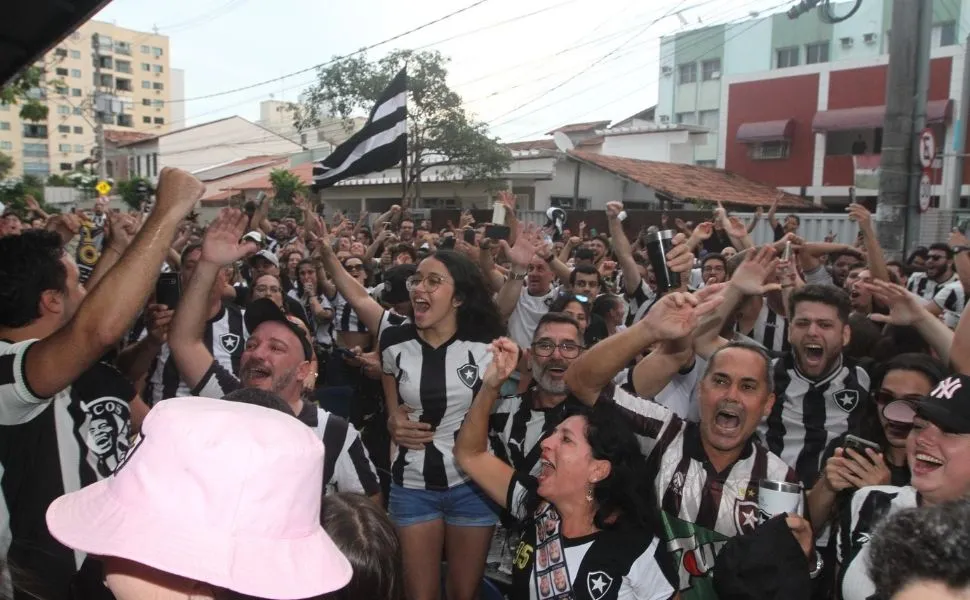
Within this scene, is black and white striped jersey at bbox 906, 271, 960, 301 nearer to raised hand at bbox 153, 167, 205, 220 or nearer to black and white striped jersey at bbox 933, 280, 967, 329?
black and white striped jersey at bbox 933, 280, 967, 329

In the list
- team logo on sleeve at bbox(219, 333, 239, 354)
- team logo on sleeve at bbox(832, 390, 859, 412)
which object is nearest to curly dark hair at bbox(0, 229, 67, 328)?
team logo on sleeve at bbox(219, 333, 239, 354)

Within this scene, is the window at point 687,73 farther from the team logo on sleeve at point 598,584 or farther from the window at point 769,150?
the team logo on sleeve at point 598,584

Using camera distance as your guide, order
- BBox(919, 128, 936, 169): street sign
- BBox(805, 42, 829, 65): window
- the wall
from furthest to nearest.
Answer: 1. BBox(805, 42, 829, 65): window
2. the wall
3. BBox(919, 128, 936, 169): street sign

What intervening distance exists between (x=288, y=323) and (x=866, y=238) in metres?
4.63

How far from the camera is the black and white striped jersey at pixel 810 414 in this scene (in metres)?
3.57

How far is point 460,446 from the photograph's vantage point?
3.04 meters

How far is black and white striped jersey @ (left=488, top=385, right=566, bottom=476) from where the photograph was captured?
10.8ft

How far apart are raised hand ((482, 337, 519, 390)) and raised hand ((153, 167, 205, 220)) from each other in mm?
1225

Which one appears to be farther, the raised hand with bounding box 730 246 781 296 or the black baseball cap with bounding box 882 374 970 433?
the raised hand with bounding box 730 246 781 296

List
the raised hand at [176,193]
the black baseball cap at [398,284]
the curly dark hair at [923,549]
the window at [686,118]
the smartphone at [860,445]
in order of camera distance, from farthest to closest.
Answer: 1. the window at [686,118]
2. the black baseball cap at [398,284]
3. the smartphone at [860,445]
4. the raised hand at [176,193]
5. the curly dark hair at [923,549]

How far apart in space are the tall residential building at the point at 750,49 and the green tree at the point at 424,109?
16197 mm

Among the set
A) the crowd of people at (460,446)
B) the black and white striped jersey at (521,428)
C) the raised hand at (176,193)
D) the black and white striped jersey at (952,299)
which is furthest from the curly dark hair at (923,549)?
the black and white striped jersey at (952,299)

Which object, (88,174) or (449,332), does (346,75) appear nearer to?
(449,332)

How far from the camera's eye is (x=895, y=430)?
9.39 ft
